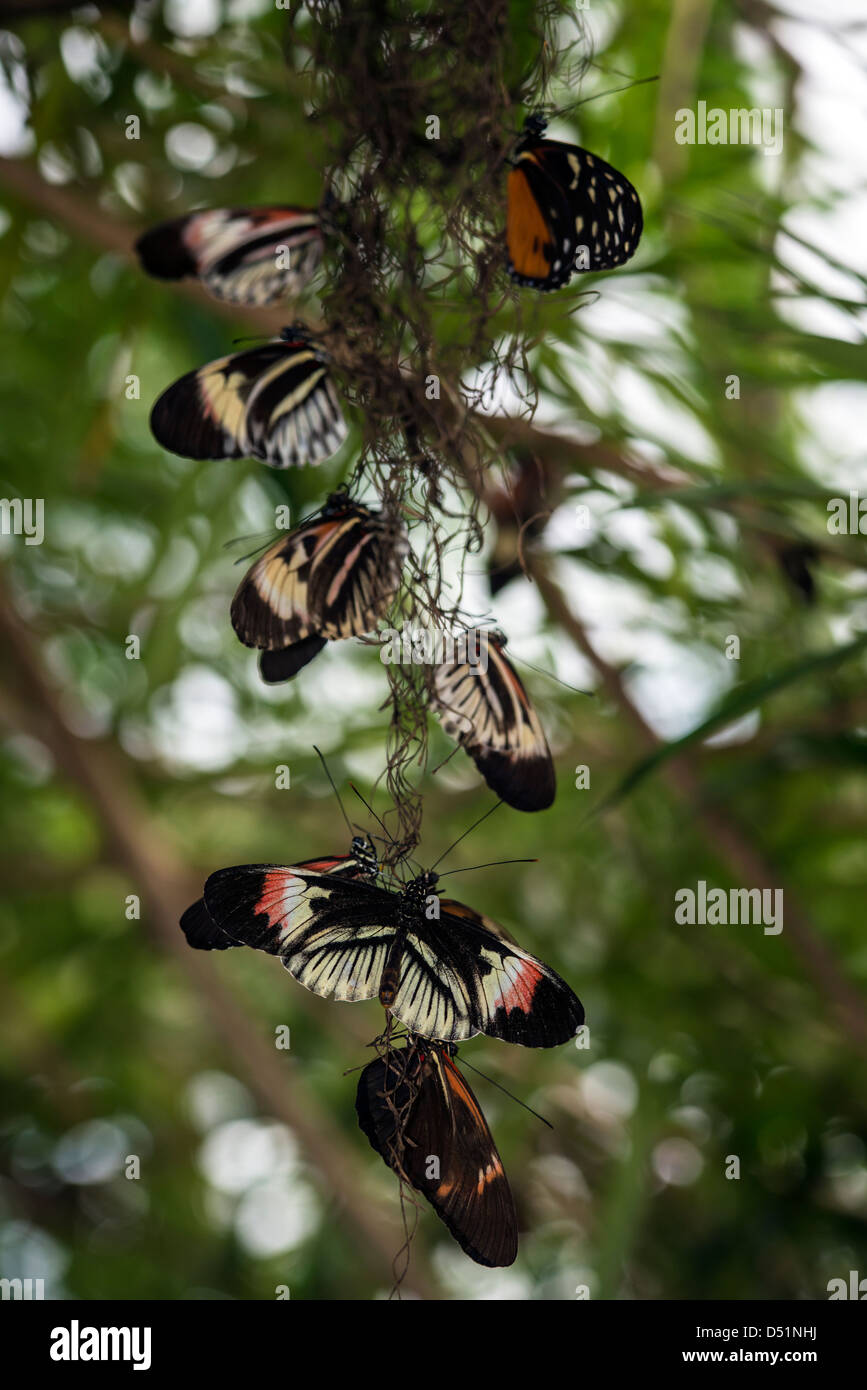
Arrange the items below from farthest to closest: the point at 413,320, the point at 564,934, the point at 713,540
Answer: the point at 564,934 < the point at 713,540 < the point at 413,320

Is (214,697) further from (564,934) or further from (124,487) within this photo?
(564,934)

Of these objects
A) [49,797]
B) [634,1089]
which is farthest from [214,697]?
[634,1089]

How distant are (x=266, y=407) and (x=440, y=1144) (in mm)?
199

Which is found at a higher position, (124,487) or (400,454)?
(124,487)

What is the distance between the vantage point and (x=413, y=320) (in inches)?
11.1

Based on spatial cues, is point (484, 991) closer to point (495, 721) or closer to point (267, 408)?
point (495, 721)

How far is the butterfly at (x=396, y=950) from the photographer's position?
24 centimetres

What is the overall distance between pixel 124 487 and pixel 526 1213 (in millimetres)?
802

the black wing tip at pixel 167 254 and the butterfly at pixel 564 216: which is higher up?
the black wing tip at pixel 167 254

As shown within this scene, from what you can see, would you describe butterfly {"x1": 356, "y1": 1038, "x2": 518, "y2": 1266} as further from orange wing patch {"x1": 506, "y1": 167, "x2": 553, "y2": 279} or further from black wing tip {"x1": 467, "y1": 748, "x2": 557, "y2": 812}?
orange wing patch {"x1": 506, "y1": 167, "x2": 553, "y2": 279}

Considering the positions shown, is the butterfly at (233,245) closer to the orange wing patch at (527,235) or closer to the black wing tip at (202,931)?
the orange wing patch at (527,235)

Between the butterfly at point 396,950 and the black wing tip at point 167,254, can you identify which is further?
the black wing tip at point 167,254

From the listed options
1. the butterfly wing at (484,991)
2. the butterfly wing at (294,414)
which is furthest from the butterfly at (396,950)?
the butterfly wing at (294,414)

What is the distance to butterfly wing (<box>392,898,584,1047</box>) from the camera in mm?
239
